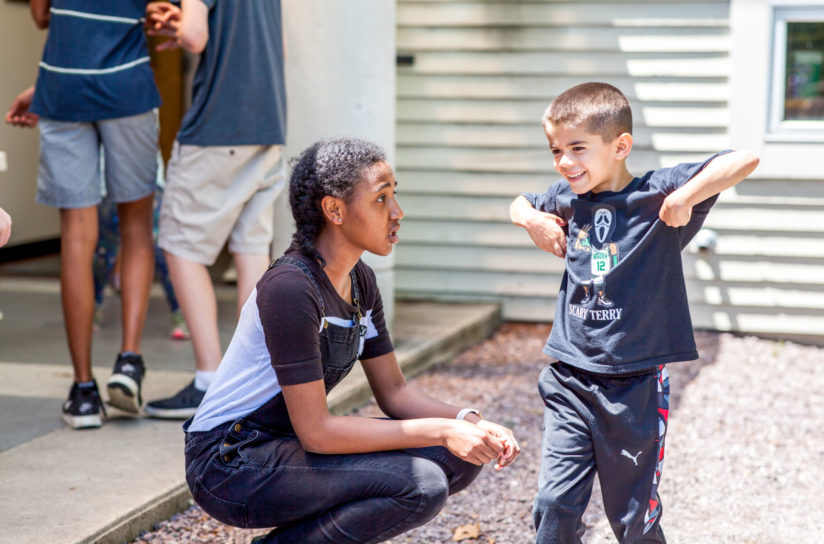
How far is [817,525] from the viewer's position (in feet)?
10.5

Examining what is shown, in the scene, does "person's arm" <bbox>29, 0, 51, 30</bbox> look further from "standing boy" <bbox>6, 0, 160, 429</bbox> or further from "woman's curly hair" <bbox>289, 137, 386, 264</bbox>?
"woman's curly hair" <bbox>289, 137, 386, 264</bbox>

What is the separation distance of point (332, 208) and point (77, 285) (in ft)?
4.94

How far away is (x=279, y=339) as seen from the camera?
2.24 meters

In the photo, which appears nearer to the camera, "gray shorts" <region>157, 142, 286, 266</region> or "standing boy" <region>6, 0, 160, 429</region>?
"standing boy" <region>6, 0, 160, 429</region>

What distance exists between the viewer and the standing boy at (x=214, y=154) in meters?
3.61

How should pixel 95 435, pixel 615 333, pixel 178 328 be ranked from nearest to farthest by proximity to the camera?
pixel 615 333, pixel 95 435, pixel 178 328

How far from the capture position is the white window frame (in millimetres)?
5551

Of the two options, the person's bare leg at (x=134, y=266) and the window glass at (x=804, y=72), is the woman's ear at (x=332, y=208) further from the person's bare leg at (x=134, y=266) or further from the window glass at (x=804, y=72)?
the window glass at (x=804, y=72)

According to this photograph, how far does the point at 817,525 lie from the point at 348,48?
2.73m

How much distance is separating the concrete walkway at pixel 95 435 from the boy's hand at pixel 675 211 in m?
1.62

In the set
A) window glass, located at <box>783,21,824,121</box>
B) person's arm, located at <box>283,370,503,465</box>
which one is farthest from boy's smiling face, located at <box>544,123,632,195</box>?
window glass, located at <box>783,21,824,121</box>

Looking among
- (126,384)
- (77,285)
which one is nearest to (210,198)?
(77,285)

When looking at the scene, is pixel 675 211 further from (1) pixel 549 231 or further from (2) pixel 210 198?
(2) pixel 210 198

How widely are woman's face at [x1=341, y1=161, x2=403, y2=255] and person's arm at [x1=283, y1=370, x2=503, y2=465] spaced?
362 mm
